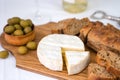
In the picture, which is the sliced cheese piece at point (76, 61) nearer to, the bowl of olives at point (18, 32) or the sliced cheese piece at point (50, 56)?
the sliced cheese piece at point (50, 56)

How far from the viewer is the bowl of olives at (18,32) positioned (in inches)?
42.0

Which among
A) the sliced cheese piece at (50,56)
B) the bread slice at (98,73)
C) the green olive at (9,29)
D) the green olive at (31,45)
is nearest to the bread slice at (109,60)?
the bread slice at (98,73)

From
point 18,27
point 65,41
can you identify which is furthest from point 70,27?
point 18,27

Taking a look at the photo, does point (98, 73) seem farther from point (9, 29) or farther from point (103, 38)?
point (9, 29)

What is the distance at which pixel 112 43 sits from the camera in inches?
39.4

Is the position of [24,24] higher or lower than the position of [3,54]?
higher

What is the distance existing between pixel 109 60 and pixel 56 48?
0.69 ft

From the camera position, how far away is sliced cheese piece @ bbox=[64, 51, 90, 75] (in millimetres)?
933

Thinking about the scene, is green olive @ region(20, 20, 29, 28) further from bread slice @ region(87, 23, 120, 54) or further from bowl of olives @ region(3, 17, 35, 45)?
bread slice @ region(87, 23, 120, 54)

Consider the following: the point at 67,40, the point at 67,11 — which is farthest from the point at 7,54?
the point at 67,11

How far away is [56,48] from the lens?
3.31 ft

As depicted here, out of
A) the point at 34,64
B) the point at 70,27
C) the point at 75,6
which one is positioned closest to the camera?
the point at 34,64

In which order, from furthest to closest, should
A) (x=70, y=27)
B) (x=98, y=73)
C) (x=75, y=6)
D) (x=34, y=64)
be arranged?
(x=75, y=6) < (x=70, y=27) < (x=34, y=64) < (x=98, y=73)

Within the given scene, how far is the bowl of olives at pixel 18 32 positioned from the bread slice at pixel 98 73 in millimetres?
304
